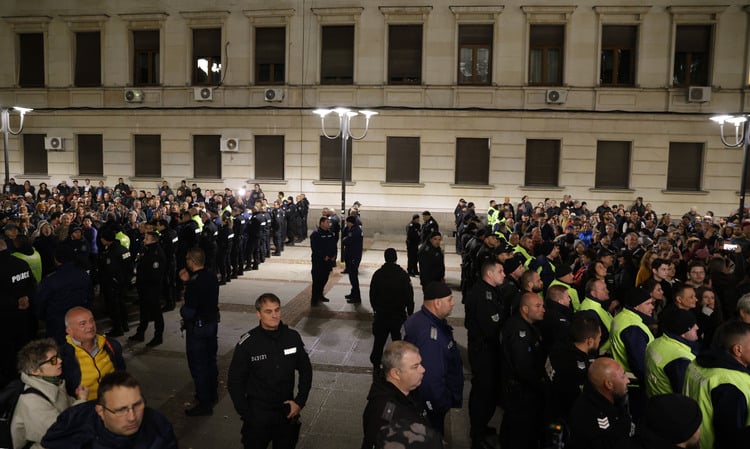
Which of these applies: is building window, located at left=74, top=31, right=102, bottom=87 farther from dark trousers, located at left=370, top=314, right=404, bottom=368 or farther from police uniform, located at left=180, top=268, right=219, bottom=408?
dark trousers, located at left=370, top=314, right=404, bottom=368

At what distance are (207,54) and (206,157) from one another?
14.6ft

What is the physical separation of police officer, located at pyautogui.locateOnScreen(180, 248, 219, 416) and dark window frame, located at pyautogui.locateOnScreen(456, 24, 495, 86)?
17.8 m

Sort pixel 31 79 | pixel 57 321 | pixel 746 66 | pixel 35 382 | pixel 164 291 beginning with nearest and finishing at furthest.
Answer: pixel 35 382 → pixel 57 321 → pixel 164 291 → pixel 746 66 → pixel 31 79

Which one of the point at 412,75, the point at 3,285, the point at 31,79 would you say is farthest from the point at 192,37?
the point at 3,285

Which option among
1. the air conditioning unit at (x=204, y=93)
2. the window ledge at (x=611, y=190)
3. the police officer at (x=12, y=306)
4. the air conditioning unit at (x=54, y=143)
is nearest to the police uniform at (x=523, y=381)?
the police officer at (x=12, y=306)

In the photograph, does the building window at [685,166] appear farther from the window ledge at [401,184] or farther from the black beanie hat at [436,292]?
the black beanie hat at [436,292]

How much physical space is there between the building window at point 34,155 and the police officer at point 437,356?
25.7 meters

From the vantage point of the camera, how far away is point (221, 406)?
262 inches

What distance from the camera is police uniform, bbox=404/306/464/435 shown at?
463cm

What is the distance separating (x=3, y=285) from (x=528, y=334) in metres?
6.34

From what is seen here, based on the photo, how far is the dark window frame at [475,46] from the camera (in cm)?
2177

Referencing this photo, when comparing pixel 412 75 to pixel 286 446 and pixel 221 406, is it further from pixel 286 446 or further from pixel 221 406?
pixel 286 446

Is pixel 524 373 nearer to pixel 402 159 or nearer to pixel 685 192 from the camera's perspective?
pixel 402 159

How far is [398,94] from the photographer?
22.0 metres
